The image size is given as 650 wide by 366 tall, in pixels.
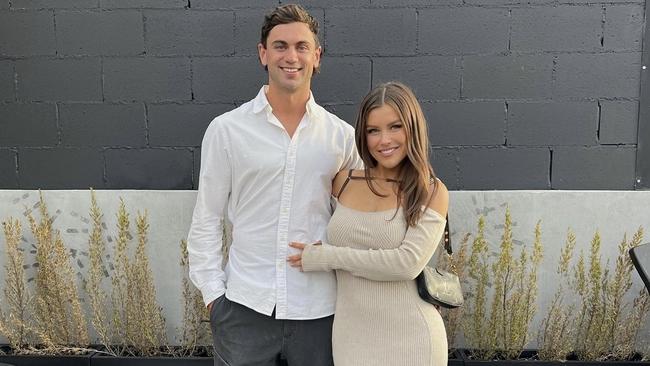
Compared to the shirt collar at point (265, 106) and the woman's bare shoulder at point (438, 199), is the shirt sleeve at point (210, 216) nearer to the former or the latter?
the shirt collar at point (265, 106)

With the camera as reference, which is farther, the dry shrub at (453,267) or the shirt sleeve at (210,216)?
the dry shrub at (453,267)

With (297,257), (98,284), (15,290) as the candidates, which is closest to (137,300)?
(98,284)

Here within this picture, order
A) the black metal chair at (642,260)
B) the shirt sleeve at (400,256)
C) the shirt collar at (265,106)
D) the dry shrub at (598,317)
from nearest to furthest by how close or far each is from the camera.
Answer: the shirt sleeve at (400,256), the shirt collar at (265,106), the black metal chair at (642,260), the dry shrub at (598,317)

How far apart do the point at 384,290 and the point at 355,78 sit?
160 cm

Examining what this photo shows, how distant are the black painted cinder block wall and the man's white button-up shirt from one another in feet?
3.79

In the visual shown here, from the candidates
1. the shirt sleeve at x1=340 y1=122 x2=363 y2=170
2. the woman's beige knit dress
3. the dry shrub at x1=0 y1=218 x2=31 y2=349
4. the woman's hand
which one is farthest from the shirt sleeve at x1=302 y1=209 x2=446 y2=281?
the dry shrub at x1=0 y1=218 x2=31 y2=349

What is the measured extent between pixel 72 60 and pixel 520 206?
9.16ft

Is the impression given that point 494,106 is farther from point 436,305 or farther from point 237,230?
point 237,230

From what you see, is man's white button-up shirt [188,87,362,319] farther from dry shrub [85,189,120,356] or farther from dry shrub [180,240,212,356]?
dry shrub [85,189,120,356]

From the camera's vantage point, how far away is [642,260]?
2.33 metres

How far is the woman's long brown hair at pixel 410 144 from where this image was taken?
1.82 m

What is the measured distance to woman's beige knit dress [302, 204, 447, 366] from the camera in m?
1.81

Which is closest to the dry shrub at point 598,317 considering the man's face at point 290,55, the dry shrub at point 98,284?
the man's face at point 290,55

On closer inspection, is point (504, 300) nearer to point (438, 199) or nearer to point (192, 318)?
point (438, 199)
